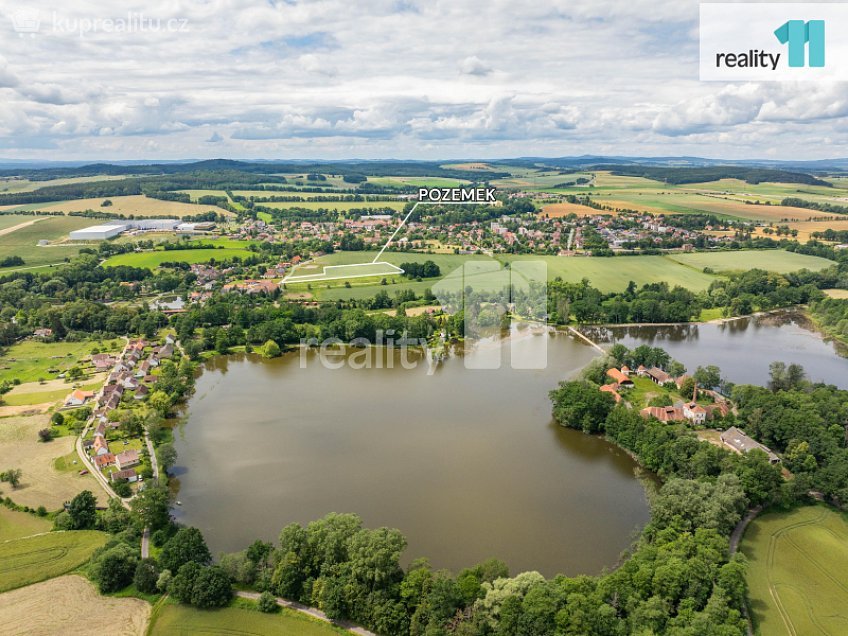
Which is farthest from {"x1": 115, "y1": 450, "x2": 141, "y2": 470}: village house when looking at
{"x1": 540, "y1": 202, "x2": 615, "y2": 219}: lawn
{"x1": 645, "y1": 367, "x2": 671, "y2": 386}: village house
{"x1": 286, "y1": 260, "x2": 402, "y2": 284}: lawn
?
{"x1": 540, "y1": 202, "x2": 615, "y2": 219}: lawn

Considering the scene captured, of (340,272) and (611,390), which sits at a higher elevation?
(340,272)

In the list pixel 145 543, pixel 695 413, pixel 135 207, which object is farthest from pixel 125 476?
pixel 135 207

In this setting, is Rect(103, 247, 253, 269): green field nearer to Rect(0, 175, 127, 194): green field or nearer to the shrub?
the shrub

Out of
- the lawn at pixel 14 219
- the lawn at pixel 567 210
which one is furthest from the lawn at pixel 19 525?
the lawn at pixel 567 210

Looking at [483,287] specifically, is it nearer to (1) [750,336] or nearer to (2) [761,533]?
(1) [750,336]

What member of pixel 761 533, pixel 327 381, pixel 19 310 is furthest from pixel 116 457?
pixel 19 310

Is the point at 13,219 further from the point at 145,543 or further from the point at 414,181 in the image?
the point at 145,543
